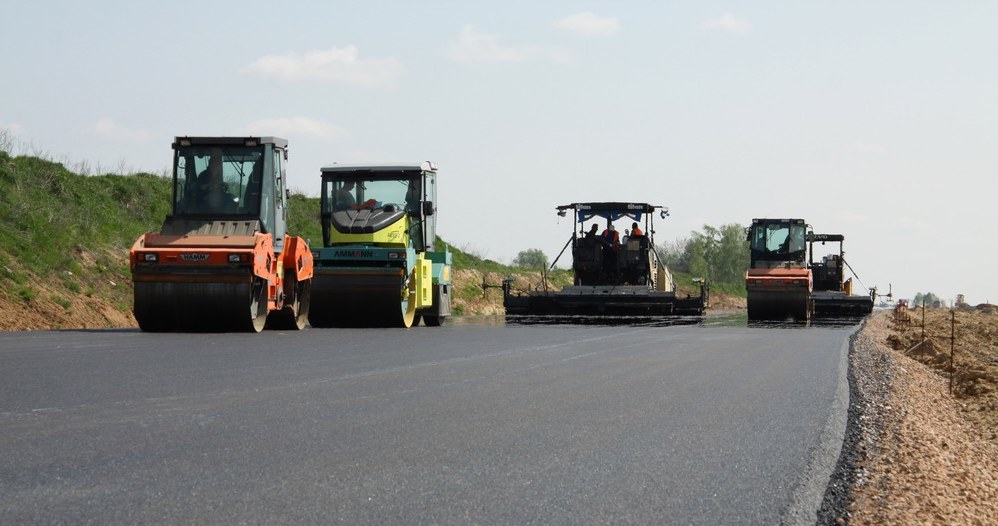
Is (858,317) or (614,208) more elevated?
(614,208)

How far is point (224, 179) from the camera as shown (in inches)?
770

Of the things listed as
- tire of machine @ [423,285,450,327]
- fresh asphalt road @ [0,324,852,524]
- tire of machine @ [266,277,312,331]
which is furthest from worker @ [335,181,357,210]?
fresh asphalt road @ [0,324,852,524]

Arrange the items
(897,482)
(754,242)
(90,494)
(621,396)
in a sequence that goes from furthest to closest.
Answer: (754,242) → (621,396) → (897,482) → (90,494)

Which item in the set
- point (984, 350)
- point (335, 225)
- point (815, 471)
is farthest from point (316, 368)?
point (984, 350)

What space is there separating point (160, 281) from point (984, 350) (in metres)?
19.7

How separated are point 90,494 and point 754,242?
3206 cm

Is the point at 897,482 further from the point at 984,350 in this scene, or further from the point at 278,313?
the point at 984,350

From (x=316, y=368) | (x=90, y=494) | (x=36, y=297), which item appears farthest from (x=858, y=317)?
(x=90, y=494)

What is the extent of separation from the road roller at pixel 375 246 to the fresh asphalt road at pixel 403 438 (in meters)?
7.71

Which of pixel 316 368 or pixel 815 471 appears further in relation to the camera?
pixel 316 368

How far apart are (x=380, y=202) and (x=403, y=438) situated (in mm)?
16572

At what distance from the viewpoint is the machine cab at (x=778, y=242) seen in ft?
117

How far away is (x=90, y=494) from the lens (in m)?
5.53

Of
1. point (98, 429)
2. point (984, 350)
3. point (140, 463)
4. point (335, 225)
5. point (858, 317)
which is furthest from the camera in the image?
point (858, 317)
